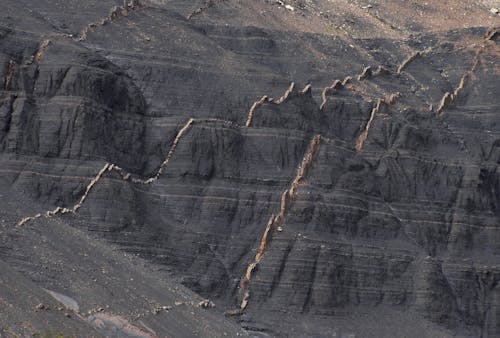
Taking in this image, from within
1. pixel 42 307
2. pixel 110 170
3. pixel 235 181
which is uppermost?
pixel 235 181

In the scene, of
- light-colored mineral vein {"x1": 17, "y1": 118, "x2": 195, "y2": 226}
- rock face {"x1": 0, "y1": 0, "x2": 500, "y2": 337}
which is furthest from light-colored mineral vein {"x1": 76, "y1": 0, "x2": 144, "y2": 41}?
light-colored mineral vein {"x1": 17, "y1": 118, "x2": 195, "y2": 226}

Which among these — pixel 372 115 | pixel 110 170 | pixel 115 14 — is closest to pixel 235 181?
pixel 110 170

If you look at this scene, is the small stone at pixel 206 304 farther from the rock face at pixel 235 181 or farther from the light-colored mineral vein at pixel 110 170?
the light-colored mineral vein at pixel 110 170

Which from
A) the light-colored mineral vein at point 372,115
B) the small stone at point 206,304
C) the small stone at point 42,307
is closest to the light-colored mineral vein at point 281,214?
the small stone at point 206,304

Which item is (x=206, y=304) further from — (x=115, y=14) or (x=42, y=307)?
(x=115, y=14)

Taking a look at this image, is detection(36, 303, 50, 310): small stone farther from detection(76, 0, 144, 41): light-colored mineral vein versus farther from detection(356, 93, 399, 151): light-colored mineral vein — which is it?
detection(76, 0, 144, 41): light-colored mineral vein

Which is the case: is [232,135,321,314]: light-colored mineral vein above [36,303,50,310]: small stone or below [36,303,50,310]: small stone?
above

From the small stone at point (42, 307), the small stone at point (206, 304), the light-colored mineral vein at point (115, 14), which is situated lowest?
the small stone at point (206, 304)

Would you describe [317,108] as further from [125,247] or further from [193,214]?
[125,247]
